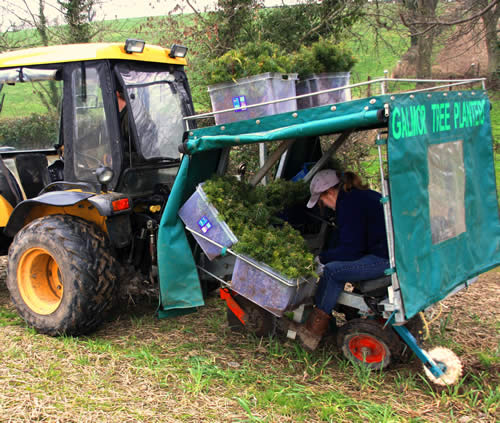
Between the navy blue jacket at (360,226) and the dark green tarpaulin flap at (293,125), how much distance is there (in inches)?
26.0

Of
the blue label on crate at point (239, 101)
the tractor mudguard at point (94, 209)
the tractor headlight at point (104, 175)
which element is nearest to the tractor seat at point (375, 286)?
the blue label on crate at point (239, 101)

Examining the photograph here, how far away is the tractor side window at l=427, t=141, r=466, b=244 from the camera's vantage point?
3.37 meters

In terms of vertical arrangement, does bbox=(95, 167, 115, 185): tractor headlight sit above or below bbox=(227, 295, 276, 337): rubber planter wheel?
above

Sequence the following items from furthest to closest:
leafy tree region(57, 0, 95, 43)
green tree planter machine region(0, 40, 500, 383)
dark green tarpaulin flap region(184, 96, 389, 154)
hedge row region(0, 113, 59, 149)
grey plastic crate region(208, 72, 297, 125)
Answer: leafy tree region(57, 0, 95, 43) → hedge row region(0, 113, 59, 149) → grey plastic crate region(208, 72, 297, 125) → green tree planter machine region(0, 40, 500, 383) → dark green tarpaulin flap region(184, 96, 389, 154)

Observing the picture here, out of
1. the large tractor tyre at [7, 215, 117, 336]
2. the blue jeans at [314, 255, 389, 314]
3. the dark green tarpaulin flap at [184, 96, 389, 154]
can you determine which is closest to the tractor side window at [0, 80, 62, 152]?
the large tractor tyre at [7, 215, 117, 336]

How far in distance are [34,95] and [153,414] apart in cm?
302

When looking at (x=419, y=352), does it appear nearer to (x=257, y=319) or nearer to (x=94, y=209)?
(x=257, y=319)

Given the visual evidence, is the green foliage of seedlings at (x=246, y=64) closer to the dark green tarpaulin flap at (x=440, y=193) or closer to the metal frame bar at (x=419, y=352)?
the dark green tarpaulin flap at (x=440, y=193)

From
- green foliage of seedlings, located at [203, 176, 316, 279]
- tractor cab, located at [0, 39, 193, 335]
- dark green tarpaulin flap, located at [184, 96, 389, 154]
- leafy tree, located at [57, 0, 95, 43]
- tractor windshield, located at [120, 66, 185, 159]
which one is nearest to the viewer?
dark green tarpaulin flap, located at [184, 96, 389, 154]

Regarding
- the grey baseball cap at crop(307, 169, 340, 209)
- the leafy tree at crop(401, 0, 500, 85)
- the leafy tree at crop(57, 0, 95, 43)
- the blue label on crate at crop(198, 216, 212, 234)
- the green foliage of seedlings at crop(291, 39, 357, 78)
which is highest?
the leafy tree at crop(57, 0, 95, 43)

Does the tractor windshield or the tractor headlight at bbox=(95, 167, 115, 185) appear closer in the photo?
the tractor headlight at bbox=(95, 167, 115, 185)

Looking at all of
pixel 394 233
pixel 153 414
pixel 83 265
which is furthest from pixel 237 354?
pixel 394 233

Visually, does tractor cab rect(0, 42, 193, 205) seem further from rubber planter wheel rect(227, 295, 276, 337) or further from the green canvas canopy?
rubber planter wheel rect(227, 295, 276, 337)

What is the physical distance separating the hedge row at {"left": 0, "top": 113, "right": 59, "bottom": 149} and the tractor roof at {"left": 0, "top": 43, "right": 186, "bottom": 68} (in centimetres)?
59
